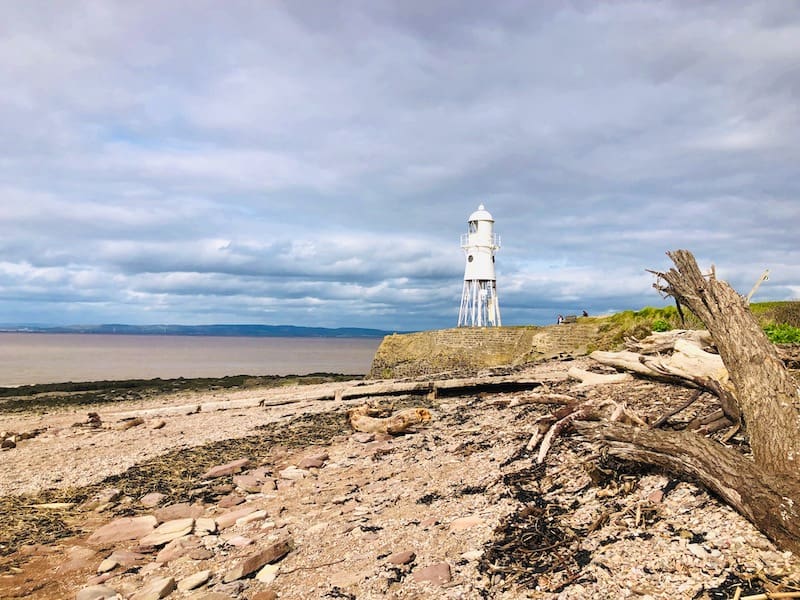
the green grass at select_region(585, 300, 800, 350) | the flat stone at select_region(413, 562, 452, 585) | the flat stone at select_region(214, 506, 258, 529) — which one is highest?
the green grass at select_region(585, 300, 800, 350)

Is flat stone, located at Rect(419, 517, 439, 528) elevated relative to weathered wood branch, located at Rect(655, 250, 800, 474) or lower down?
lower down

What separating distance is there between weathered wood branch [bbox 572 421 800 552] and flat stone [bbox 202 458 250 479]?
5866 millimetres

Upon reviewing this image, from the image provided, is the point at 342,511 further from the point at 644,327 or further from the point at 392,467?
the point at 644,327

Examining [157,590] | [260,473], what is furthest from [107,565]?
[260,473]

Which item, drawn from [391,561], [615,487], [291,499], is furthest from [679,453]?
[291,499]

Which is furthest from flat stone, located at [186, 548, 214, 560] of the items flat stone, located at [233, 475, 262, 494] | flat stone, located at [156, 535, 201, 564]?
flat stone, located at [233, 475, 262, 494]

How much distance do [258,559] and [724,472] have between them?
3.87 m

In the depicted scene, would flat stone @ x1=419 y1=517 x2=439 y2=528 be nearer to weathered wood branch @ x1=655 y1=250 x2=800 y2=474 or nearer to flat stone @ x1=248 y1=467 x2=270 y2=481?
weathered wood branch @ x1=655 y1=250 x2=800 y2=474

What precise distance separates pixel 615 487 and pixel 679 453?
69 cm

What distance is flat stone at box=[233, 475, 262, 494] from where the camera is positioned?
7695 millimetres

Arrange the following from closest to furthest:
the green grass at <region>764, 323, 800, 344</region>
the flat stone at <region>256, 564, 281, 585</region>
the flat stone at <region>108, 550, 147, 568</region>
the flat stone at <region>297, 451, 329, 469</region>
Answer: the flat stone at <region>256, 564, 281, 585</region> → the flat stone at <region>108, 550, 147, 568</region> → the flat stone at <region>297, 451, 329, 469</region> → the green grass at <region>764, 323, 800, 344</region>

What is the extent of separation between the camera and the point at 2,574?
5609 mm

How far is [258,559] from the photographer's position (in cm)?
493

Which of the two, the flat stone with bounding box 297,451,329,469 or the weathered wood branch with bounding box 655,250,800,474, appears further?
the flat stone with bounding box 297,451,329,469
